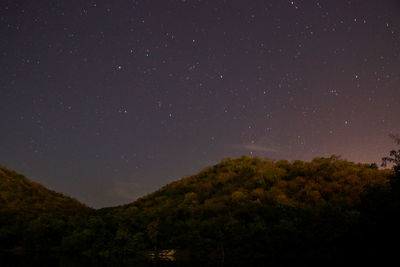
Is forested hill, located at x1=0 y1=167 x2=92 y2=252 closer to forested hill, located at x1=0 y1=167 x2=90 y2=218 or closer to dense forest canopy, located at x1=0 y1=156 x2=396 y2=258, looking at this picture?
forested hill, located at x1=0 y1=167 x2=90 y2=218

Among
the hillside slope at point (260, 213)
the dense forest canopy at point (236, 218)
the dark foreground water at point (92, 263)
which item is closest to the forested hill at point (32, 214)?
the dense forest canopy at point (236, 218)

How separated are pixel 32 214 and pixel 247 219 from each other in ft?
85.6

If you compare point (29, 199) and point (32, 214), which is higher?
point (29, 199)

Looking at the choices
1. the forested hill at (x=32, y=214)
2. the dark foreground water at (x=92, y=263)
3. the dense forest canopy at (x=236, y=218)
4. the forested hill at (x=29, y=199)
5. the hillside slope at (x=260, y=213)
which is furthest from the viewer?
the forested hill at (x=29, y=199)

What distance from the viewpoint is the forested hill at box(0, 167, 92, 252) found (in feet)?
109

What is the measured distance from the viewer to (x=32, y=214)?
39.1 m

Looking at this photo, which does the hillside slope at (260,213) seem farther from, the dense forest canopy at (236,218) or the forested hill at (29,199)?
the forested hill at (29,199)

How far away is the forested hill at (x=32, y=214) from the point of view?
3328 centimetres

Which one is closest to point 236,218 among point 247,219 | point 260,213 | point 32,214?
point 247,219

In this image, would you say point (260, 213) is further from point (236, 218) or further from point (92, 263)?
point (92, 263)

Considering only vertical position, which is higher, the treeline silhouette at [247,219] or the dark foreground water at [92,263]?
the treeline silhouette at [247,219]

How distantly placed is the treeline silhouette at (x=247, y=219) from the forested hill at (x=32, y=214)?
0.12 meters

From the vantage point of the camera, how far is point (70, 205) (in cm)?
4775

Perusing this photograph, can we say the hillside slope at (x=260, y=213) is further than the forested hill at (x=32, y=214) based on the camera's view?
No
